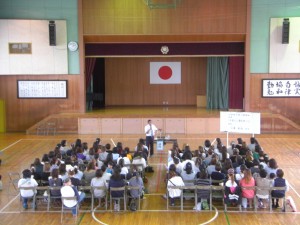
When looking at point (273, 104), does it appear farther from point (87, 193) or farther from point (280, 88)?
point (87, 193)

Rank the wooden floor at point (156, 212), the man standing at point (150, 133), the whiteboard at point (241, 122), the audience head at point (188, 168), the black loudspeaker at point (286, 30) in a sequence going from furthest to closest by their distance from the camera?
1. the black loudspeaker at point (286, 30)
2. the man standing at point (150, 133)
3. the whiteboard at point (241, 122)
4. the audience head at point (188, 168)
5. the wooden floor at point (156, 212)

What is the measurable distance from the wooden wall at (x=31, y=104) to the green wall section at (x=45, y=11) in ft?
5.67

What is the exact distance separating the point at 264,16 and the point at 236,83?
3.68 metres

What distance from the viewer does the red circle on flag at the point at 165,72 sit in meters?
27.8

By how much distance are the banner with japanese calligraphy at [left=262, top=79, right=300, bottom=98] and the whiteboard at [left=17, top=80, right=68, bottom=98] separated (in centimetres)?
979

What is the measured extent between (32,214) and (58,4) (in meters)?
13.8

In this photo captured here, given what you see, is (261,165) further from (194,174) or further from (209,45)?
(209,45)

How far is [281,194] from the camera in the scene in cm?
1005

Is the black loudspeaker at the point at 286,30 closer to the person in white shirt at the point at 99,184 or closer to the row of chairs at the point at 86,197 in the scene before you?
the row of chairs at the point at 86,197

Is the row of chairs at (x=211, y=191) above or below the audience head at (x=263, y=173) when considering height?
below

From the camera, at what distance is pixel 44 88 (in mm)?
22219

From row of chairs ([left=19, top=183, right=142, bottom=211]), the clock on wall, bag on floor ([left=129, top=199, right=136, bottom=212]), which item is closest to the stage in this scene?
the clock on wall

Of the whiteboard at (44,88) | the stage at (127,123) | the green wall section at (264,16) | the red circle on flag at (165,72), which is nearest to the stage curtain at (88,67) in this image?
the whiteboard at (44,88)

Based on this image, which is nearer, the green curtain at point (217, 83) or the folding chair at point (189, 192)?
the folding chair at point (189, 192)
